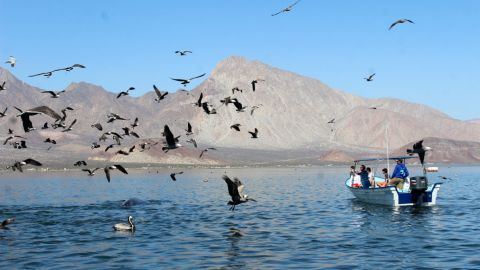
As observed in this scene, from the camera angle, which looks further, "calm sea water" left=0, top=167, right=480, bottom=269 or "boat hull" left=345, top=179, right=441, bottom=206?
"boat hull" left=345, top=179, right=441, bottom=206

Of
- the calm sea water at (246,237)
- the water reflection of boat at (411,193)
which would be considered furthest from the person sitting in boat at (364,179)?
the water reflection of boat at (411,193)

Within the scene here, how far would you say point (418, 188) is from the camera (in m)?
39.6

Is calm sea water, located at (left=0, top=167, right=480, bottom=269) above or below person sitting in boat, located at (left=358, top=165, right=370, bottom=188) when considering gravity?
below

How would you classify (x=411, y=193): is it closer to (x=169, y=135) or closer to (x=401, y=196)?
(x=401, y=196)

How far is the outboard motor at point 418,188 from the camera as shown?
130ft

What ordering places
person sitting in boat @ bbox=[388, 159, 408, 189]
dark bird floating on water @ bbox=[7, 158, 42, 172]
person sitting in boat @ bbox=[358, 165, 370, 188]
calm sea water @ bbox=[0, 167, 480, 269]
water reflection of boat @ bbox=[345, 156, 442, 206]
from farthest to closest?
1. person sitting in boat @ bbox=[358, 165, 370, 188]
2. person sitting in boat @ bbox=[388, 159, 408, 189]
3. water reflection of boat @ bbox=[345, 156, 442, 206]
4. dark bird floating on water @ bbox=[7, 158, 42, 172]
5. calm sea water @ bbox=[0, 167, 480, 269]

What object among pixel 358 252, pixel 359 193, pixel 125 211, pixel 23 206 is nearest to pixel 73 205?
pixel 23 206

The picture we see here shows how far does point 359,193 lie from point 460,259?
2444 cm

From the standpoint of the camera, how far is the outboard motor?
3962 centimetres

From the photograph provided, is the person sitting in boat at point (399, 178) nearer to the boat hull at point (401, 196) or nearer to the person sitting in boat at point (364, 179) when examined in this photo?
the boat hull at point (401, 196)

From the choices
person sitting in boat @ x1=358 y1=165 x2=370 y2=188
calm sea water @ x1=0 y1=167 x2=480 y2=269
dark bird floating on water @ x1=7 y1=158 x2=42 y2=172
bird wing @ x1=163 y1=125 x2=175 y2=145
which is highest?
bird wing @ x1=163 y1=125 x2=175 y2=145

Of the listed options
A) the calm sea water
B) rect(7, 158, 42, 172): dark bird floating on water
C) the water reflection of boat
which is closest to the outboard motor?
the water reflection of boat

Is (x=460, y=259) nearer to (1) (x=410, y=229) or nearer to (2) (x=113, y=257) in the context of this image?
(1) (x=410, y=229)

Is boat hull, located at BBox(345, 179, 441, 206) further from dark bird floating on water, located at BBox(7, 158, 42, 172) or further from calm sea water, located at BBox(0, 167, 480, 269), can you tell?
dark bird floating on water, located at BBox(7, 158, 42, 172)
